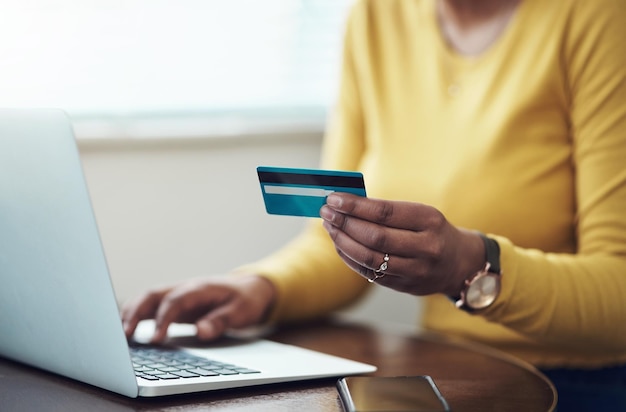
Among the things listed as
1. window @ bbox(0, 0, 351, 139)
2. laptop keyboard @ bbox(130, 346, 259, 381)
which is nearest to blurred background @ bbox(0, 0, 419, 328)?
window @ bbox(0, 0, 351, 139)

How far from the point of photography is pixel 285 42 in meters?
1.66

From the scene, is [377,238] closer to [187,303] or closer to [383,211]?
[383,211]

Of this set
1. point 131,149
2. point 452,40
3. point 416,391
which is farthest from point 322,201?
point 131,149

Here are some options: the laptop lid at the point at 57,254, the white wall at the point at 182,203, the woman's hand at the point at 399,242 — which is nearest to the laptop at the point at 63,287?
the laptop lid at the point at 57,254

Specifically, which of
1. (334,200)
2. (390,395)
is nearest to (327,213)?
(334,200)

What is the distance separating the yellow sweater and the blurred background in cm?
34

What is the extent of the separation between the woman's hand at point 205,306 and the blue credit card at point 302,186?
0.29m

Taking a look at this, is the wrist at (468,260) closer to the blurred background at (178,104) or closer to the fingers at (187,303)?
the fingers at (187,303)

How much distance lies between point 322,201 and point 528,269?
11.8 inches

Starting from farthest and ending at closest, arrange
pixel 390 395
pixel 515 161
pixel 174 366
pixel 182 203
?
pixel 182 203
pixel 515 161
pixel 174 366
pixel 390 395

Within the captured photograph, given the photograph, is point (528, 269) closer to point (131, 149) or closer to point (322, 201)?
point (322, 201)

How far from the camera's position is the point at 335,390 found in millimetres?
715

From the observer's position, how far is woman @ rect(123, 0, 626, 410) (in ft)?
2.81

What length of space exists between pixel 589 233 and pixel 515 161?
0.15m
